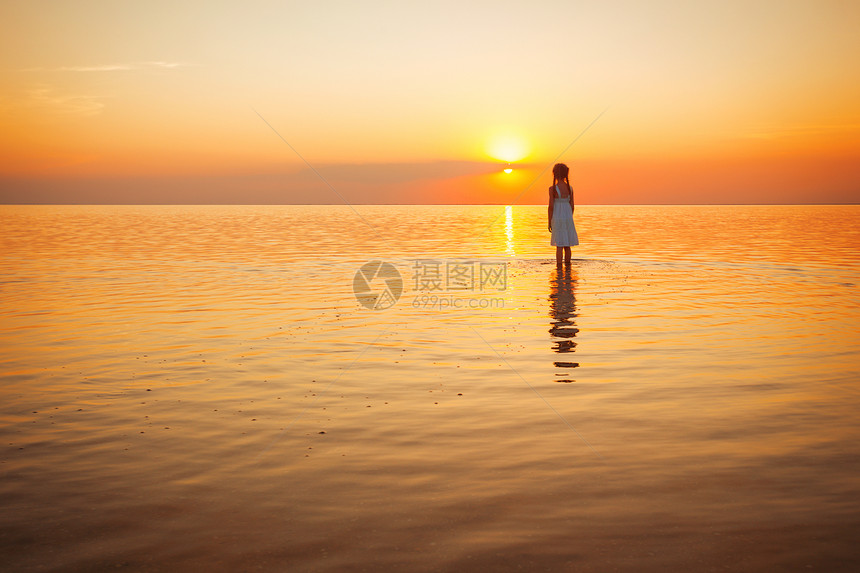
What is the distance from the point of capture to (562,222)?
A: 68.6ft

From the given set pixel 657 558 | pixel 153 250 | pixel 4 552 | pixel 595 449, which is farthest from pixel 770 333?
pixel 153 250

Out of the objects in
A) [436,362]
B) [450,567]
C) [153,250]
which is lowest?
[450,567]

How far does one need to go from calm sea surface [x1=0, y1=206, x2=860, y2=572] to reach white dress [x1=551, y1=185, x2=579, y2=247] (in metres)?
6.12

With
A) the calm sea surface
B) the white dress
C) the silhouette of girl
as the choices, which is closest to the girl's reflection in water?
the calm sea surface

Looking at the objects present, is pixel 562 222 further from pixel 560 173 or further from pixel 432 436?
pixel 432 436

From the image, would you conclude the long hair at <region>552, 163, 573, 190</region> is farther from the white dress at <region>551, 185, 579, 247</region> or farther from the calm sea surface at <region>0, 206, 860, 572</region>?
the calm sea surface at <region>0, 206, 860, 572</region>

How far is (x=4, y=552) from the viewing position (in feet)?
13.8

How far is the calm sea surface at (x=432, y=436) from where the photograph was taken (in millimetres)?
4277

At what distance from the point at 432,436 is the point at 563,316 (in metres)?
7.19

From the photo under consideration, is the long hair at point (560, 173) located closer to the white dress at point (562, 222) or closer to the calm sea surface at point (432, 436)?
the white dress at point (562, 222)

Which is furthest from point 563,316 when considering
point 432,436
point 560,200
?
point 560,200

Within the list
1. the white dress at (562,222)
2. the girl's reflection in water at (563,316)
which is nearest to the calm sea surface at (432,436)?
the girl's reflection in water at (563,316)

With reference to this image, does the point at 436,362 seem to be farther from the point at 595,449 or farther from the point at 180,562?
the point at 180,562

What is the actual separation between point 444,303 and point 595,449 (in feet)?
31.3
